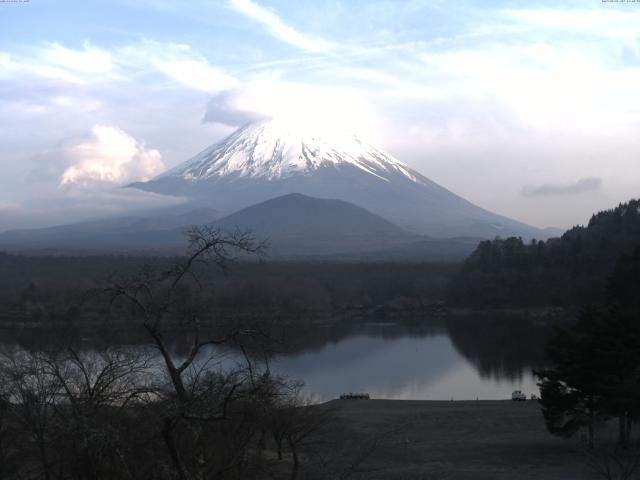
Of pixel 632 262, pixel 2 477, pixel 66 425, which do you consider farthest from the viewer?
pixel 632 262

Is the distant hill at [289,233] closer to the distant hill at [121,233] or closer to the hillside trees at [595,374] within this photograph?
the distant hill at [121,233]

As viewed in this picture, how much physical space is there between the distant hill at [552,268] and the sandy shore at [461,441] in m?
22.5

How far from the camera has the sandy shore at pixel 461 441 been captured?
1020 centimetres

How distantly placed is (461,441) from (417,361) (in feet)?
35.4

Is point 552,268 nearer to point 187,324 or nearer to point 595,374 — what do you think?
point 595,374

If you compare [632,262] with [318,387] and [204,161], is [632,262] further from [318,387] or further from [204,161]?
[204,161]

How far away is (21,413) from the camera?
5898mm

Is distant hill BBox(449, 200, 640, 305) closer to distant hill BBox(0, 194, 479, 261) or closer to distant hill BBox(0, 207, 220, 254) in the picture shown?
distant hill BBox(0, 194, 479, 261)

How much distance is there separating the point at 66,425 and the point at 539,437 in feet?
34.6

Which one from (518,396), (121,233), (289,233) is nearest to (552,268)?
(518,396)

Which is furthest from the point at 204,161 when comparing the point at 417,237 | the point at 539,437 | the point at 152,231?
the point at 539,437

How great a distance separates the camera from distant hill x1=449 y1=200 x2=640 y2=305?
130ft

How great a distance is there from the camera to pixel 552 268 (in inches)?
1657

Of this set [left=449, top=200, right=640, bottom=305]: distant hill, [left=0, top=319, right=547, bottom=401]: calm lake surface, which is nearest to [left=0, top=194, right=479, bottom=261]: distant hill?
[left=449, top=200, right=640, bottom=305]: distant hill
